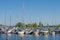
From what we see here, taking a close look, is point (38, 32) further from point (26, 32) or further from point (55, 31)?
point (55, 31)

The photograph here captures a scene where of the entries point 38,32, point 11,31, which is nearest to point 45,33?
point 38,32

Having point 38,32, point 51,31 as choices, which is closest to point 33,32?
point 38,32

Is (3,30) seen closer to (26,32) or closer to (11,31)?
(11,31)

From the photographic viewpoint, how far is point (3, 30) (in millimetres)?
96562

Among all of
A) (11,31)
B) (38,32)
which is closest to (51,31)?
(38,32)

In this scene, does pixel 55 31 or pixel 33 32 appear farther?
pixel 55 31

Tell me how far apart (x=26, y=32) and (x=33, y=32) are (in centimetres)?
356

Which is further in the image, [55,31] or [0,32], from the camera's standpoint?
[55,31]

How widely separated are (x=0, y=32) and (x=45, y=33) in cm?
2272

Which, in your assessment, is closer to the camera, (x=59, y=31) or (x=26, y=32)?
(x=26, y=32)

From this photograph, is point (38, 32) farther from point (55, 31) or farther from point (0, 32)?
point (0, 32)

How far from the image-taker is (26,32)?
306 ft

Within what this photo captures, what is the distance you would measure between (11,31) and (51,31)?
69.3 feet

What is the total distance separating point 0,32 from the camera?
95.6m
